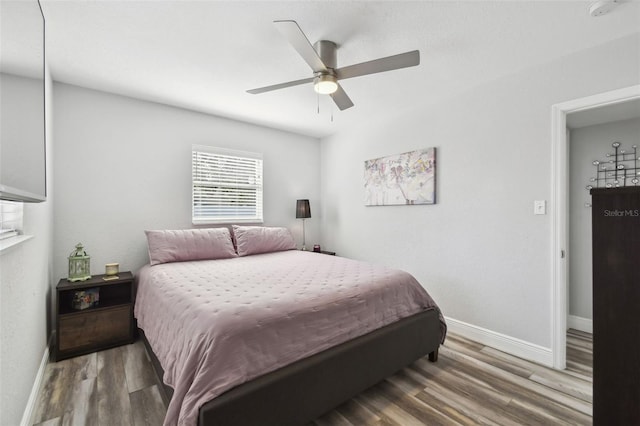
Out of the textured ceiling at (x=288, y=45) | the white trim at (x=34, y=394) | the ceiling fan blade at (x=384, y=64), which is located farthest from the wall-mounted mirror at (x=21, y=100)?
the ceiling fan blade at (x=384, y=64)

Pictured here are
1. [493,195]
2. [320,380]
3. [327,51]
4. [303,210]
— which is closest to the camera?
[320,380]

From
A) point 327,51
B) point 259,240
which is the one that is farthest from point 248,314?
point 259,240

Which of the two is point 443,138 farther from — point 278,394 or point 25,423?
point 25,423

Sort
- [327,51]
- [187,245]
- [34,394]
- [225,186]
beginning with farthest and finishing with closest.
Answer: [225,186] → [187,245] → [327,51] → [34,394]

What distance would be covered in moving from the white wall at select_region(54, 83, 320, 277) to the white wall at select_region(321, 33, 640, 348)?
240 centimetres

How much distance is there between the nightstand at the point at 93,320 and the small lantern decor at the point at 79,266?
7 cm

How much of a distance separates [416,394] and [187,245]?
2395mm

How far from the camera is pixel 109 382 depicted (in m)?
1.98

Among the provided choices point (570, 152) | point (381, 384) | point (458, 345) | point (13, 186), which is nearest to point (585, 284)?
point (570, 152)

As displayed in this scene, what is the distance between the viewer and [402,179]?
10.9 ft

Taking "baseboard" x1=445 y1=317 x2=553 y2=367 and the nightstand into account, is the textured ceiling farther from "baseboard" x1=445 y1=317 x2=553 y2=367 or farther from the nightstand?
"baseboard" x1=445 y1=317 x2=553 y2=367

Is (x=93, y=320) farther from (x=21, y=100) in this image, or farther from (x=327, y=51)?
(x=327, y=51)

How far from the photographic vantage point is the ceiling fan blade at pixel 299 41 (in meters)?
1.48

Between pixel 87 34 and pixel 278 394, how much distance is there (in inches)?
101
